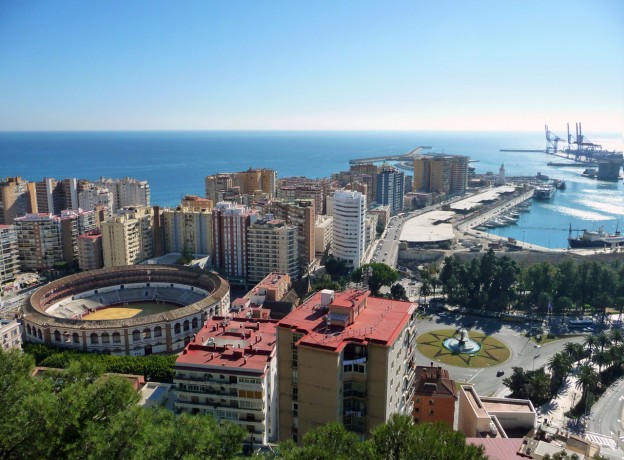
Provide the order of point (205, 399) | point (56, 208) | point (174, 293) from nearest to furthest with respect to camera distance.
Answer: point (205, 399)
point (174, 293)
point (56, 208)

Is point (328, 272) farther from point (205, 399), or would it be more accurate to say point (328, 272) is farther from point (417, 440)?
point (417, 440)

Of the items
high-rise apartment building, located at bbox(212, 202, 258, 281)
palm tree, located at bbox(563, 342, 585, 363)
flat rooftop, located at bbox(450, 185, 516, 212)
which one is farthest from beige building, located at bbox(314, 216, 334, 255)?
flat rooftop, located at bbox(450, 185, 516, 212)

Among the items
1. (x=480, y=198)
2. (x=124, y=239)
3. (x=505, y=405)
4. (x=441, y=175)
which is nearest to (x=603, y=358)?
(x=505, y=405)

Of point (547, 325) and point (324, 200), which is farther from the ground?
point (324, 200)

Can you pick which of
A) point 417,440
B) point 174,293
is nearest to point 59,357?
point 174,293

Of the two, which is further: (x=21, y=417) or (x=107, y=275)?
(x=107, y=275)

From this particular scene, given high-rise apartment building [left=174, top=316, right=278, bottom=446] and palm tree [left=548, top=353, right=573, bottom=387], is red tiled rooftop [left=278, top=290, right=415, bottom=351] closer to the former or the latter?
high-rise apartment building [left=174, top=316, right=278, bottom=446]

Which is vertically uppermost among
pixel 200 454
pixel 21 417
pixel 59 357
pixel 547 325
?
pixel 21 417
